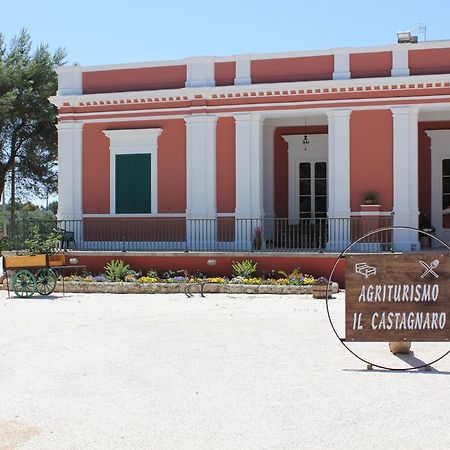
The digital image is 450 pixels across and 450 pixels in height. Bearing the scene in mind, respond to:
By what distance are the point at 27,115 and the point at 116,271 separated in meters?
15.0

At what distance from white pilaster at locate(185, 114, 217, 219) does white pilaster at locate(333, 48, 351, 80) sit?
3230mm

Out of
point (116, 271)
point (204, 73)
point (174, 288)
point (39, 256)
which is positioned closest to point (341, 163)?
point (204, 73)

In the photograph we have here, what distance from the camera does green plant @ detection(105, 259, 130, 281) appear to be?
1620cm

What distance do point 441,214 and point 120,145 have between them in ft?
29.3

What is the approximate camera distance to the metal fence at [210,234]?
17.0 m

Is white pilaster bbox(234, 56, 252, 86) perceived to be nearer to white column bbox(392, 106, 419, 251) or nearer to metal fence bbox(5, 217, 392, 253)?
metal fence bbox(5, 217, 392, 253)

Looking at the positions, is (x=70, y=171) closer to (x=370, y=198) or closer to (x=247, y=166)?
(x=247, y=166)

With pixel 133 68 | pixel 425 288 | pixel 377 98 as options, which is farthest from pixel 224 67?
pixel 425 288

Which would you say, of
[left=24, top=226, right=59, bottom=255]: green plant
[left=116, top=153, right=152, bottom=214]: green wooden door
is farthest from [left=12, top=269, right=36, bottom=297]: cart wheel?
[left=116, top=153, right=152, bottom=214]: green wooden door

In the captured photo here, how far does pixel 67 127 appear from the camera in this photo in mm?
19125

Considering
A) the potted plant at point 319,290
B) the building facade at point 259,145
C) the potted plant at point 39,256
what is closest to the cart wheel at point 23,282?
the potted plant at point 39,256

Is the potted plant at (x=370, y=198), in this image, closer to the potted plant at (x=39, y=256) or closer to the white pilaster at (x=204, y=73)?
the white pilaster at (x=204, y=73)

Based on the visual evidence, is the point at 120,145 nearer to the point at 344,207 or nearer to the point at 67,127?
the point at 67,127

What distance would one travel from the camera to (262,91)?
1775 centimetres
